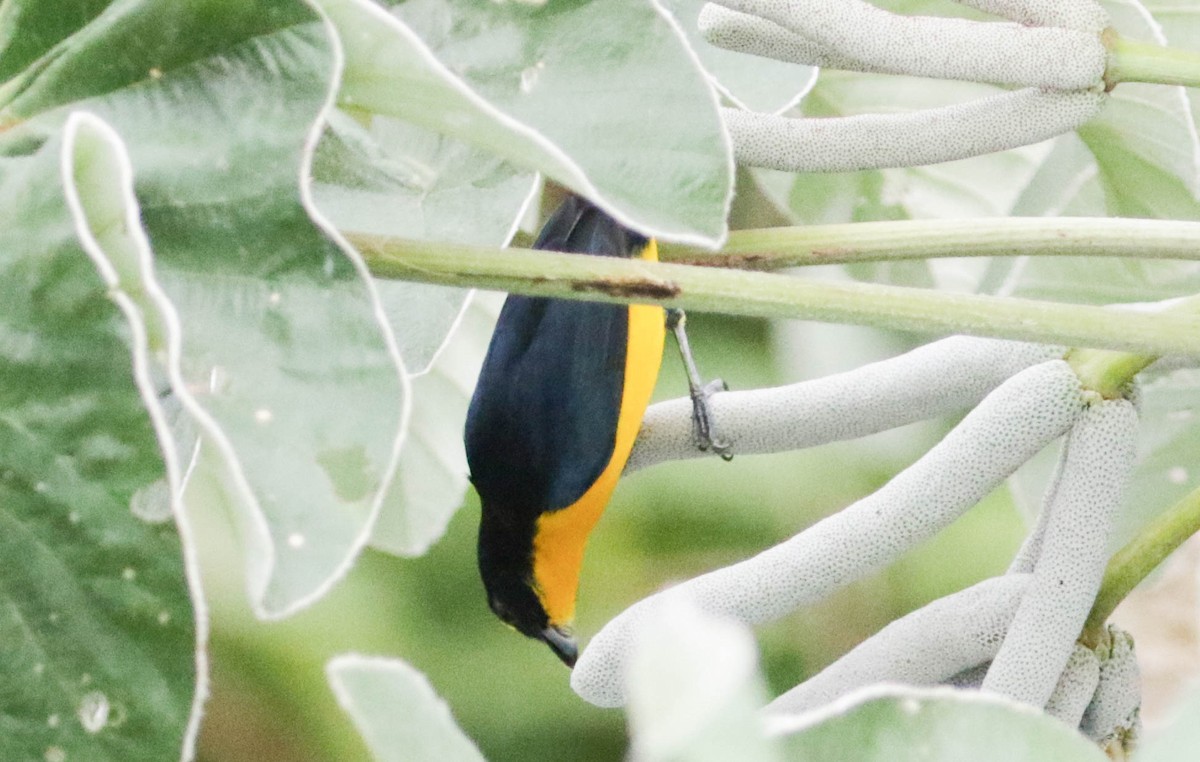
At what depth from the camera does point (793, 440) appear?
42cm

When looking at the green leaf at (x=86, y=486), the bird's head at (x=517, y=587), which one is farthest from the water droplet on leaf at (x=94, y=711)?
the bird's head at (x=517, y=587)

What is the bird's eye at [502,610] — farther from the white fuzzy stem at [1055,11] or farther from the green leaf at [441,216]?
the white fuzzy stem at [1055,11]

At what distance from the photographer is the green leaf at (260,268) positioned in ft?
0.80

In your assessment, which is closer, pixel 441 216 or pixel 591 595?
pixel 441 216

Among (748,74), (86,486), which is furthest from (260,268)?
(748,74)

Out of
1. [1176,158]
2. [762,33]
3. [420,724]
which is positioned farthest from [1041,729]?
[1176,158]

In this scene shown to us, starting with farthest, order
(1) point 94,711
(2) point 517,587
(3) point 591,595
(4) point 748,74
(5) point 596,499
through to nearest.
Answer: (3) point 591,595 → (2) point 517,587 → (5) point 596,499 → (4) point 748,74 → (1) point 94,711

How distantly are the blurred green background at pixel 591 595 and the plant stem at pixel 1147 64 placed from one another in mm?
902

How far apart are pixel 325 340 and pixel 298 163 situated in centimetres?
4

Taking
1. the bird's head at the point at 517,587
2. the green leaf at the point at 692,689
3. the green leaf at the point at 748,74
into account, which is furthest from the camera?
the bird's head at the point at 517,587

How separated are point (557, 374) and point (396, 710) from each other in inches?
19.0

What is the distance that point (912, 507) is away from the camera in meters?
0.36

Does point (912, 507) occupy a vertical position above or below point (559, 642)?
above

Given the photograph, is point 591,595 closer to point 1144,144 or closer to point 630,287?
point 1144,144
